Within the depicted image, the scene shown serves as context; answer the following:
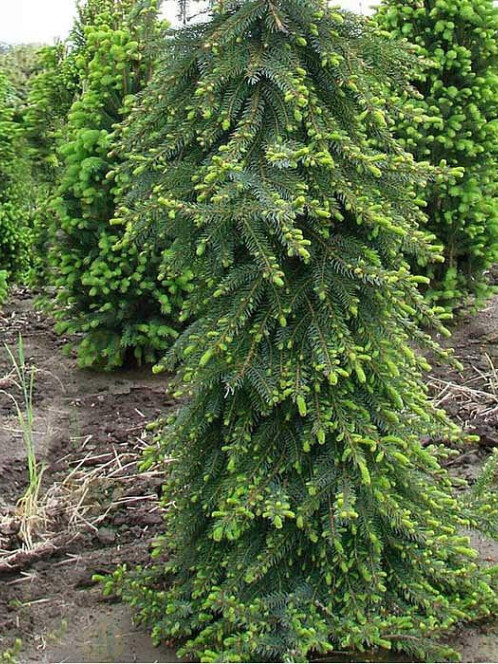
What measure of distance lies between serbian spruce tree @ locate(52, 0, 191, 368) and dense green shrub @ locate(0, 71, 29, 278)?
58.9 inches

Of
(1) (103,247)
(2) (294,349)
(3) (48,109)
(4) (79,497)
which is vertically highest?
(3) (48,109)

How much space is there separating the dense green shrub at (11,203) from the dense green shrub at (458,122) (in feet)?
11.0

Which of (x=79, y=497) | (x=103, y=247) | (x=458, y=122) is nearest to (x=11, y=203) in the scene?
(x=103, y=247)

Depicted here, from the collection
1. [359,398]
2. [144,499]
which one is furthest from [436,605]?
[144,499]

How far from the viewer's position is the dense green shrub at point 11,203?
25.1ft

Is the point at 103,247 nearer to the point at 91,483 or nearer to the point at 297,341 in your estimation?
the point at 91,483

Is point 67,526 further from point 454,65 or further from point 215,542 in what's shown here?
point 454,65

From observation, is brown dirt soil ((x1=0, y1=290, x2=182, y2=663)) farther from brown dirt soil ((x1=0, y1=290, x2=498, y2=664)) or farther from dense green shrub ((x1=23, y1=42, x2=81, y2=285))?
dense green shrub ((x1=23, y1=42, x2=81, y2=285))

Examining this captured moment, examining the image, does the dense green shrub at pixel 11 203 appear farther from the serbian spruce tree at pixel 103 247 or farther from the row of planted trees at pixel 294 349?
the row of planted trees at pixel 294 349

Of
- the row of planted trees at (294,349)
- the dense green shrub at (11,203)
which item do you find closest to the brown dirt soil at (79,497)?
the row of planted trees at (294,349)

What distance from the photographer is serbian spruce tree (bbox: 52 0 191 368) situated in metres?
5.93

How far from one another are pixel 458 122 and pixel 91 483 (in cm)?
A: 366

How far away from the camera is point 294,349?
3143mm

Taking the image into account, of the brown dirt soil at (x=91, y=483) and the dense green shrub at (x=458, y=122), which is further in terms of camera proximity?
the dense green shrub at (x=458, y=122)
